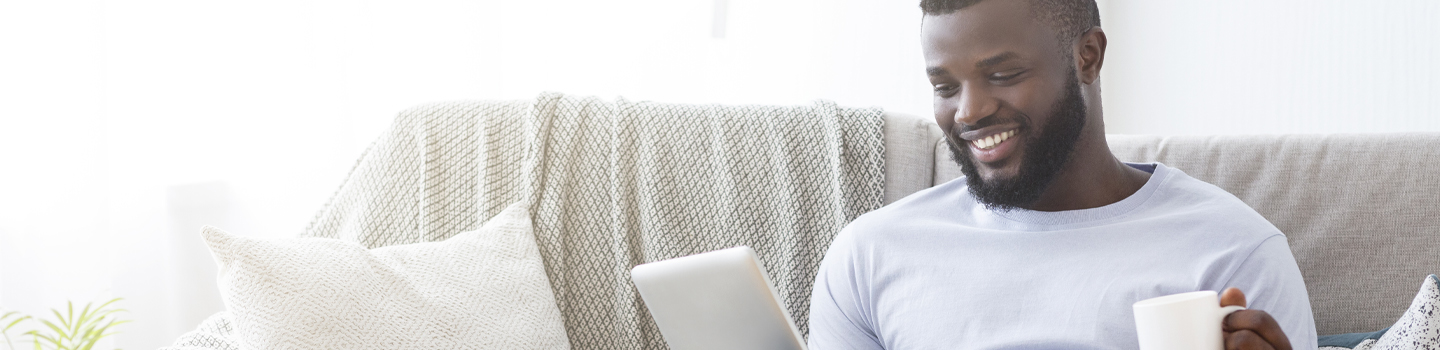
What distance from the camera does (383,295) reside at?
1.16 metres

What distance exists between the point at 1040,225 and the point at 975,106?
155mm

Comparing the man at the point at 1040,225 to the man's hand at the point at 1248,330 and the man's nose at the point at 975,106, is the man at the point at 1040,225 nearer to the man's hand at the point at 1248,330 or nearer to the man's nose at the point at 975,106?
the man's nose at the point at 975,106

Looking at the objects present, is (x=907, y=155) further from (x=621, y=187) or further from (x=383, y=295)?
(x=383, y=295)

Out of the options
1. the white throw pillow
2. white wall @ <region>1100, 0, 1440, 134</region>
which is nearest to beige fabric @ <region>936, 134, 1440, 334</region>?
white wall @ <region>1100, 0, 1440, 134</region>

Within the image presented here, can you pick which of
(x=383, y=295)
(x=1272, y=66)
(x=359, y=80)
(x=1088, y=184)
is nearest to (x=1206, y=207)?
(x=1088, y=184)

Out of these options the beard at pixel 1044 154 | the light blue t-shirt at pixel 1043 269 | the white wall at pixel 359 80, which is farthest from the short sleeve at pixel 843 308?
the white wall at pixel 359 80

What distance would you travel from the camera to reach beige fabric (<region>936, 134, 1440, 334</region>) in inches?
46.4

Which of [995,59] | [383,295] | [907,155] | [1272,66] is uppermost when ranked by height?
[995,59]

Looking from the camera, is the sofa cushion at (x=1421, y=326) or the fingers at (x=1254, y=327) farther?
the sofa cushion at (x=1421, y=326)

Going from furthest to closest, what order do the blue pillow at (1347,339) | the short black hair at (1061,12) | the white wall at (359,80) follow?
the white wall at (359,80)
the blue pillow at (1347,339)
the short black hair at (1061,12)

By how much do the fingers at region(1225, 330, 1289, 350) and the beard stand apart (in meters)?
0.44

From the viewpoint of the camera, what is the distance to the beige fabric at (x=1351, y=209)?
3.87ft

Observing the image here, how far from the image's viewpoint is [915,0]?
8.14 feet

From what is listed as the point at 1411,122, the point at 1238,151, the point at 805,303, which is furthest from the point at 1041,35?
the point at 1411,122
